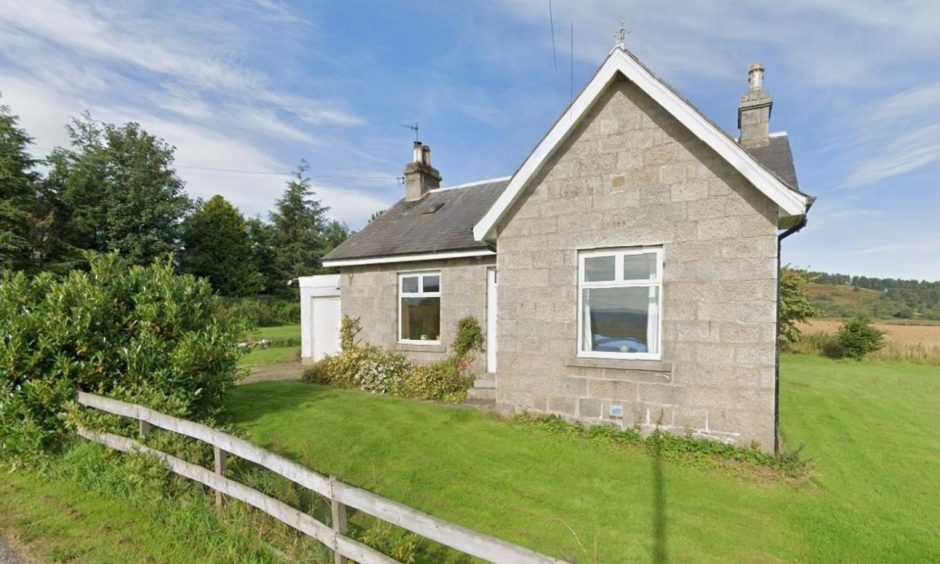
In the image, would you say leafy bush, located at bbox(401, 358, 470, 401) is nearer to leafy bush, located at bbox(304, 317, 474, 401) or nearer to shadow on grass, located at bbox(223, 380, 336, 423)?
leafy bush, located at bbox(304, 317, 474, 401)

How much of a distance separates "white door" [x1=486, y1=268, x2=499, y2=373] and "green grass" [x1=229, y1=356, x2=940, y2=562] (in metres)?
1.94

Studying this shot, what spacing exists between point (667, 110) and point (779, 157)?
2.94 m

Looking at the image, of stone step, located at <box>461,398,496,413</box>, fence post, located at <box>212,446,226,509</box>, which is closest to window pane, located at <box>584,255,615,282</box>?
stone step, located at <box>461,398,496,413</box>

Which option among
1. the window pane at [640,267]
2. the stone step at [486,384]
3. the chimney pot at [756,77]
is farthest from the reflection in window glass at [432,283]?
the chimney pot at [756,77]

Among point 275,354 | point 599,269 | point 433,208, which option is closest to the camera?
point 599,269

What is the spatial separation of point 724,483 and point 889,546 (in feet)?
4.77

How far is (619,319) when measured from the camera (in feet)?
21.9

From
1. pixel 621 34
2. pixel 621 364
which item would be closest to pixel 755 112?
pixel 621 34

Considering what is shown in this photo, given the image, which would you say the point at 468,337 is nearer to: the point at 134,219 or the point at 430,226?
the point at 430,226

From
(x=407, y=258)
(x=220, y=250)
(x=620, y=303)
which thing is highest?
(x=220, y=250)

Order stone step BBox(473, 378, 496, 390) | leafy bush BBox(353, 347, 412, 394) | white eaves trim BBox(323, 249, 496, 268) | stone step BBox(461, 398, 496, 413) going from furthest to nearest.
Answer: leafy bush BBox(353, 347, 412, 394) → white eaves trim BBox(323, 249, 496, 268) → stone step BBox(473, 378, 496, 390) → stone step BBox(461, 398, 496, 413)

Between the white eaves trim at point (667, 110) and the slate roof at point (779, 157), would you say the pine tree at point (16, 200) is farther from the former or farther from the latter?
the slate roof at point (779, 157)

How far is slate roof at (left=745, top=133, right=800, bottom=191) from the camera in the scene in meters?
6.54

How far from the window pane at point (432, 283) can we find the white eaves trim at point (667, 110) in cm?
326
